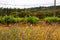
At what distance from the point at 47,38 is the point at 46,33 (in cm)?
29

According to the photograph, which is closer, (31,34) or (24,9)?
(31,34)

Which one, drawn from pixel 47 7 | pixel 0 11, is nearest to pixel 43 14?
pixel 47 7

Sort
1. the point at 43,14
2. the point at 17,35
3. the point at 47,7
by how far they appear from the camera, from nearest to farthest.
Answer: the point at 17,35 < the point at 43,14 < the point at 47,7

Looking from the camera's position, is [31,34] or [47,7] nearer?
[31,34]

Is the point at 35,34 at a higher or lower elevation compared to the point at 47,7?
higher

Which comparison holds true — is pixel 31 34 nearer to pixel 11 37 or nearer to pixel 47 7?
pixel 11 37

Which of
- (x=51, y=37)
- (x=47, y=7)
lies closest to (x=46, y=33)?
(x=51, y=37)

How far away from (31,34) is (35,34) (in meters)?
0.07

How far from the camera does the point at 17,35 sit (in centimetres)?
381

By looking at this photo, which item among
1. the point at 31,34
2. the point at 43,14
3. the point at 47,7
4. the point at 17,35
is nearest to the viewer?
the point at 17,35

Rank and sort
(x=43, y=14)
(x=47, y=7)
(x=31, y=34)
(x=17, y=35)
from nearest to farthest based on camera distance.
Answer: (x=17, y=35), (x=31, y=34), (x=43, y=14), (x=47, y=7)

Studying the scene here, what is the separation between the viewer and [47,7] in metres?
39.6

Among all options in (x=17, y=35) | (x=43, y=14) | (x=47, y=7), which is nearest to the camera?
(x=17, y=35)

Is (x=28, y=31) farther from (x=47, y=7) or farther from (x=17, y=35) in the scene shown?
(x=47, y=7)
